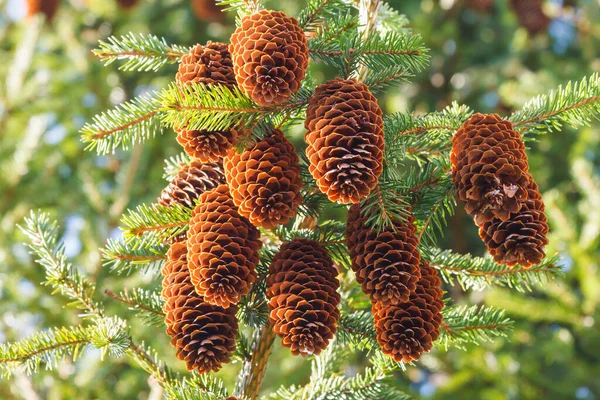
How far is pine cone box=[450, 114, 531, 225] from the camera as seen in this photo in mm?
1270

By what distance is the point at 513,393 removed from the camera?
12.6 ft

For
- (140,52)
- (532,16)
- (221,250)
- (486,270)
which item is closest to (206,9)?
(532,16)

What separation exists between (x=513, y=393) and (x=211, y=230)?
3012 mm

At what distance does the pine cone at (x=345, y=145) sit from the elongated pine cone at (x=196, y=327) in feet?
1.03

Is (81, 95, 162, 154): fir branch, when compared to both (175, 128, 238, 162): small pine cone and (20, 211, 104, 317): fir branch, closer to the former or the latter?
(175, 128, 238, 162): small pine cone

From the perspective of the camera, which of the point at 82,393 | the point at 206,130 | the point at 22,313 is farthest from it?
the point at 22,313

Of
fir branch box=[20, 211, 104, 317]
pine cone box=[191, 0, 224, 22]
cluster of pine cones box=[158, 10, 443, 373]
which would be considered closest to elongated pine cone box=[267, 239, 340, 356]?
cluster of pine cones box=[158, 10, 443, 373]

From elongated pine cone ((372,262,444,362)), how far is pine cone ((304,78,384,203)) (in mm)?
229

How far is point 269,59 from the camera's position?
4.18ft

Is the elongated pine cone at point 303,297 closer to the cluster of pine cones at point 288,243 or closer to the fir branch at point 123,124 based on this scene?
the cluster of pine cones at point 288,243

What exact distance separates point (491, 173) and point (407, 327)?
0.32 m

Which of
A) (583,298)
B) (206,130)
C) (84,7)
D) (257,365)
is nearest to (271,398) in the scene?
(257,365)

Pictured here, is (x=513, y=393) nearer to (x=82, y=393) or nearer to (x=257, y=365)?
(x=82, y=393)

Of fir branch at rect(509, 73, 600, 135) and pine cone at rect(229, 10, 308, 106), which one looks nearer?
pine cone at rect(229, 10, 308, 106)
